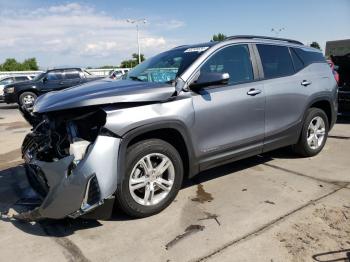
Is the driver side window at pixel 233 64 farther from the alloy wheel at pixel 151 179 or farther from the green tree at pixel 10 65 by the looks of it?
the green tree at pixel 10 65

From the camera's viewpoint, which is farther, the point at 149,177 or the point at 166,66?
the point at 166,66

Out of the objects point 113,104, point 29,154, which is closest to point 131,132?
point 113,104

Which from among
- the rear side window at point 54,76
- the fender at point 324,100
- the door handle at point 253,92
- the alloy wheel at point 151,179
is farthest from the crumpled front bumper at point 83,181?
the rear side window at point 54,76

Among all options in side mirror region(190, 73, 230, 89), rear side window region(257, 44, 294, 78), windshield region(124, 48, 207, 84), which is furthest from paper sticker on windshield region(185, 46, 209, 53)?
rear side window region(257, 44, 294, 78)

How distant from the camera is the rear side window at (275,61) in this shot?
480cm

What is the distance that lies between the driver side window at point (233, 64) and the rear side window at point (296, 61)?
100cm

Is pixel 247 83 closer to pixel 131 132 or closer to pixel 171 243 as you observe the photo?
pixel 131 132

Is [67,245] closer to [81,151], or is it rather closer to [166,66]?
[81,151]

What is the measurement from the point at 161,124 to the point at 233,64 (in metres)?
1.37

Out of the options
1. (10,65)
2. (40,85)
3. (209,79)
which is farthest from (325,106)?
(10,65)

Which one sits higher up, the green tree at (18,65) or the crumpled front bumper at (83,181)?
the green tree at (18,65)

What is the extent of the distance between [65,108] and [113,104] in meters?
0.44

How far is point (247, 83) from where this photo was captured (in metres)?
4.50

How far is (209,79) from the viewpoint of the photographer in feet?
12.9
